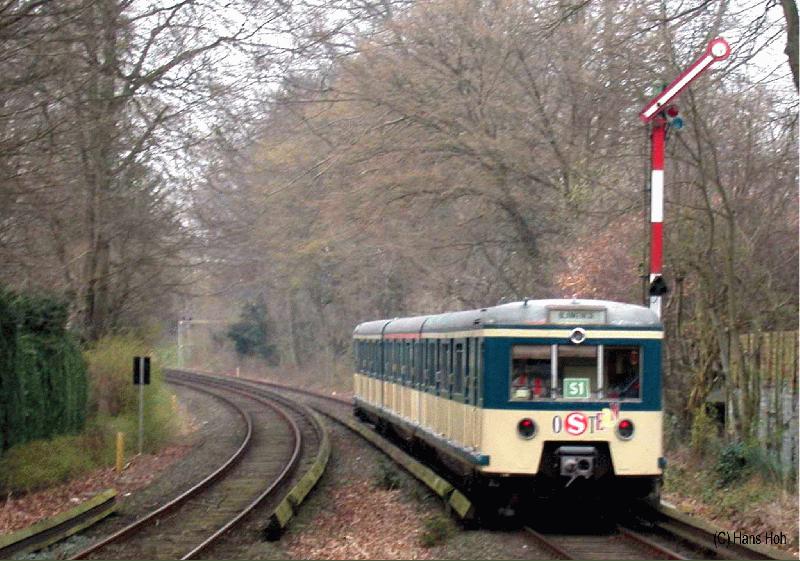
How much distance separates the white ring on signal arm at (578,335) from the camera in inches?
470

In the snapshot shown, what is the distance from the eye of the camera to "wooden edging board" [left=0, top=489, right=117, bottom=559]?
37.8ft

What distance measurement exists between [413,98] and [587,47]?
4.03 metres

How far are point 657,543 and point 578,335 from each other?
227cm

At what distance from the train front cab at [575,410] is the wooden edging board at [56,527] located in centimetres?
482

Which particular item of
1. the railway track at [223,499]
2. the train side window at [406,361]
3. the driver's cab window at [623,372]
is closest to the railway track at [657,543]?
the driver's cab window at [623,372]

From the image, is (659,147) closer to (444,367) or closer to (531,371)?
(444,367)

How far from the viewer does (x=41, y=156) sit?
52.0 ft

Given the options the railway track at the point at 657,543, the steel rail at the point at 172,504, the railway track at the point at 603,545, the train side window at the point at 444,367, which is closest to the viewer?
the railway track at the point at 657,543

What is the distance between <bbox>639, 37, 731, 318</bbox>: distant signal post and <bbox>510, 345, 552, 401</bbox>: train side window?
274 cm

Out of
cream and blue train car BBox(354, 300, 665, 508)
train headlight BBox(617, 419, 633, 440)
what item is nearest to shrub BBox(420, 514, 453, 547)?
cream and blue train car BBox(354, 300, 665, 508)

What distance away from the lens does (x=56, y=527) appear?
12.6 meters

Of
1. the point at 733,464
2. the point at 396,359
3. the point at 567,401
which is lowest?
the point at 733,464

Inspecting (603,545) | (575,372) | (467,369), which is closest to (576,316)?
(575,372)

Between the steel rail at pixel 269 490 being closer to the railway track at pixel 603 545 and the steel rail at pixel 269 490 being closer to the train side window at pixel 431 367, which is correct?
the train side window at pixel 431 367
